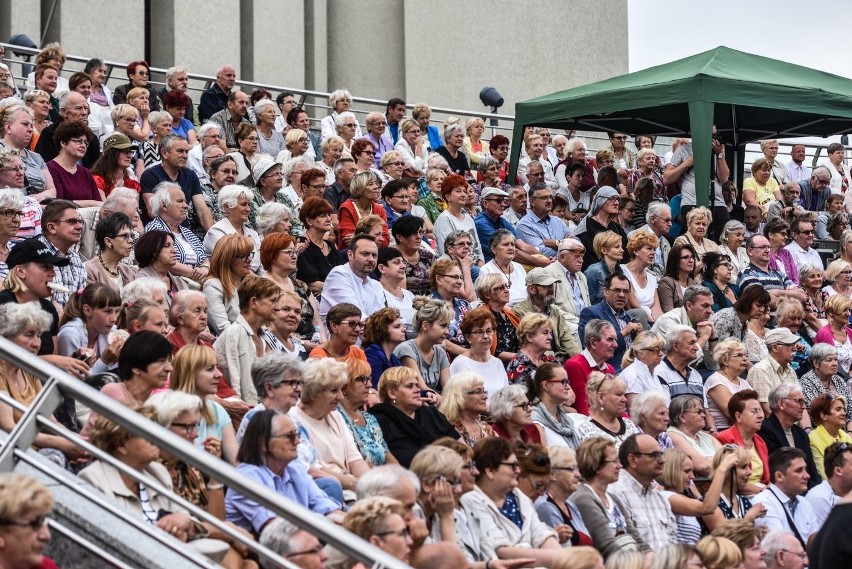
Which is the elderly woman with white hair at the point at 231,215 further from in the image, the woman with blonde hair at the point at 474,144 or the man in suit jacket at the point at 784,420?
the woman with blonde hair at the point at 474,144

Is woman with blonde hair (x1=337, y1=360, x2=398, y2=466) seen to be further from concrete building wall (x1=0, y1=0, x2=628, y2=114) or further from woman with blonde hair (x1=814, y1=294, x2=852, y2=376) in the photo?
Result: concrete building wall (x1=0, y1=0, x2=628, y2=114)

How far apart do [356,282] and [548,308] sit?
176 cm

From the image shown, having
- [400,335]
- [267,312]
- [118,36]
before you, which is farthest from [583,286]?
[118,36]

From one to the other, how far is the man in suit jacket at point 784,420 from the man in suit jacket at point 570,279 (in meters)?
1.81

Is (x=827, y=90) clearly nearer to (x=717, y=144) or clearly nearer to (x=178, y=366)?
(x=717, y=144)

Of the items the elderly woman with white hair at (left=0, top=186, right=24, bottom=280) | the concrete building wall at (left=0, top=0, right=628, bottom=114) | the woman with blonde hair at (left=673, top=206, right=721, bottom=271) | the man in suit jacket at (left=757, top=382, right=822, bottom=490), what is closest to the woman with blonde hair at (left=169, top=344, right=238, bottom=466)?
the elderly woman with white hair at (left=0, top=186, right=24, bottom=280)

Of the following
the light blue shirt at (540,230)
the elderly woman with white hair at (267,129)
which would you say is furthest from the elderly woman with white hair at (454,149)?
the elderly woman with white hair at (267,129)

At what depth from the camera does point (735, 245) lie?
14.3m

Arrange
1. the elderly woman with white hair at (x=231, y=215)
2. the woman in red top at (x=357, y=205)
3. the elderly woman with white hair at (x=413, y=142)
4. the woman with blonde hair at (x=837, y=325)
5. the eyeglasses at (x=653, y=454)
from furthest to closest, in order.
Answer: the elderly woman with white hair at (x=413, y=142)
the woman with blonde hair at (x=837, y=325)
the woman in red top at (x=357, y=205)
the elderly woman with white hair at (x=231, y=215)
the eyeglasses at (x=653, y=454)

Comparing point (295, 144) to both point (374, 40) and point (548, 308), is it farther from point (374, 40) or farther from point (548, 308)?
point (374, 40)

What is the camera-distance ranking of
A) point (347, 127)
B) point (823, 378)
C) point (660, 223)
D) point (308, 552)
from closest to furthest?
point (308, 552)
point (823, 378)
point (660, 223)
point (347, 127)

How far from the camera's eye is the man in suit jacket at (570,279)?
38.6 feet

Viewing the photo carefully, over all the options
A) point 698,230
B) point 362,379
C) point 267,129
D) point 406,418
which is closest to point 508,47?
point 267,129

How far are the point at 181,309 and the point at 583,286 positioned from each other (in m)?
4.86
